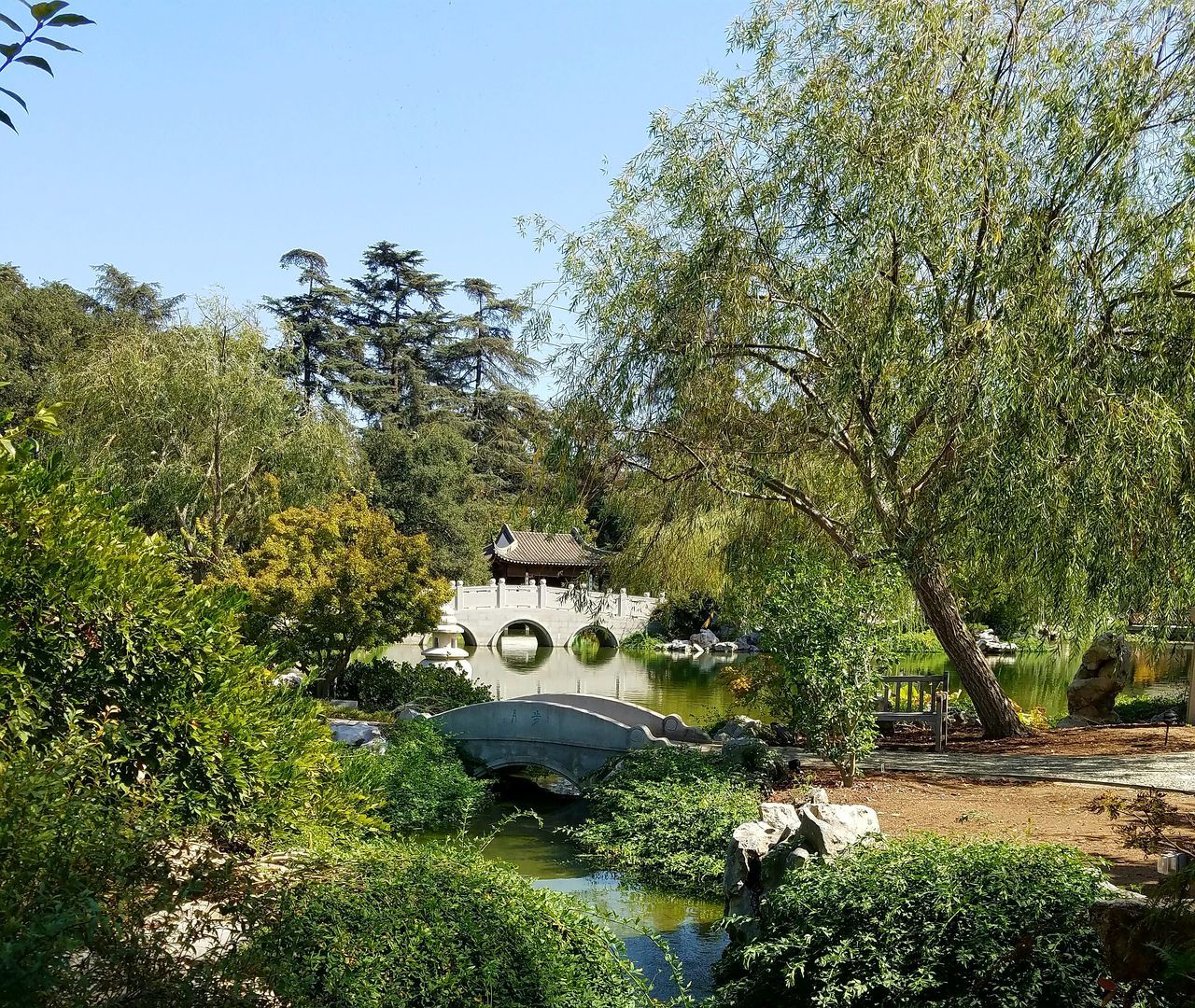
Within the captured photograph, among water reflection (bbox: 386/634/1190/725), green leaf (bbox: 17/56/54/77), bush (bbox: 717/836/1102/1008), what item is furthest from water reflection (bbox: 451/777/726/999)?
water reflection (bbox: 386/634/1190/725)

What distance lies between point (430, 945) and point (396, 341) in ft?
113

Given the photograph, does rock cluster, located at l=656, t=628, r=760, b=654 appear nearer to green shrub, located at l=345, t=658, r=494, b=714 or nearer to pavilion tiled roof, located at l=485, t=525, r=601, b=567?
pavilion tiled roof, located at l=485, t=525, r=601, b=567

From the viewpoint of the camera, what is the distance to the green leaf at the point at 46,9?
49.8 inches

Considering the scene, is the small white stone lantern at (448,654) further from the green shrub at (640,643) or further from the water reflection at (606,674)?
the green shrub at (640,643)

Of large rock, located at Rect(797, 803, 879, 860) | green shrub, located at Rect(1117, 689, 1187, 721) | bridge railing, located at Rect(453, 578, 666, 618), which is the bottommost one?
large rock, located at Rect(797, 803, 879, 860)

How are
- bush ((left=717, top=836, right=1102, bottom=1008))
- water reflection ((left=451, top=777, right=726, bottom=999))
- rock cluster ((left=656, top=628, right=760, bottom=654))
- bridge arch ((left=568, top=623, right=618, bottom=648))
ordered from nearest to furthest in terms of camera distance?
bush ((left=717, top=836, right=1102, bottom=1008))
water reflection ((left=451, top=777, right=726, bottom=999))
rock cluster ((left=656, top=628, right=760, bottom=654))
bridge arch ((left=568, top=623, right=618, bottom=648))

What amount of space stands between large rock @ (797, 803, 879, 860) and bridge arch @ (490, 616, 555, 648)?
2402 centimetres

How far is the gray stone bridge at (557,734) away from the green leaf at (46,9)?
990cm

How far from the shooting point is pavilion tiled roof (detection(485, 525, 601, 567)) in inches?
1369

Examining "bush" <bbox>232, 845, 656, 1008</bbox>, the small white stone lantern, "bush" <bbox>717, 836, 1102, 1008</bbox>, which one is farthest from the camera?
the small white stone lantern

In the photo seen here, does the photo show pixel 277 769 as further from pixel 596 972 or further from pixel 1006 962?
pixel 1006 962

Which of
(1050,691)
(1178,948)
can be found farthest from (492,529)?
(1178,948)

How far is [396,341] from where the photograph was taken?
→ 37094mm

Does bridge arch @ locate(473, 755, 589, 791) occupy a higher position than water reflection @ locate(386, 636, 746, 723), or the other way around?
water reflection @ locate(386, 636, 746, 723)
